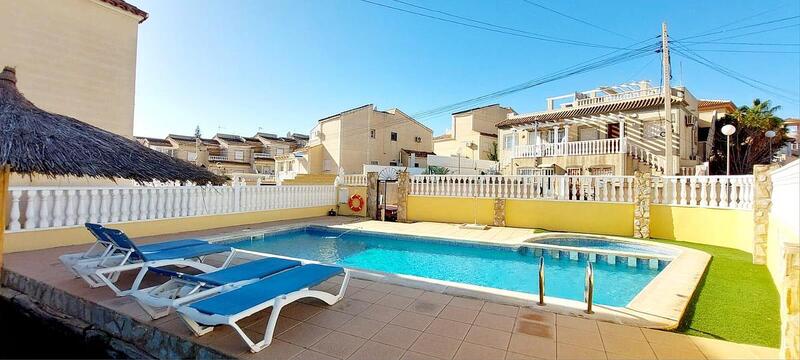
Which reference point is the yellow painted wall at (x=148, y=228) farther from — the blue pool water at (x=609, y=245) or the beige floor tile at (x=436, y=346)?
the blue pool water at (x=609, y=245)

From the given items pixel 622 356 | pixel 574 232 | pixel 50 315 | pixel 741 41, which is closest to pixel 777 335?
pixel 622 356

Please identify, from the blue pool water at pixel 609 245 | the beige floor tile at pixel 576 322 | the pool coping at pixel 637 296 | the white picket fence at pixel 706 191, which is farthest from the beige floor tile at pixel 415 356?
the white picket fence at pixel 706 191

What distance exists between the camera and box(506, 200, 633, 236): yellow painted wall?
439 inches

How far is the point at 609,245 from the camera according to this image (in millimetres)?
10281

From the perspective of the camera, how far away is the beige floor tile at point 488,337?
351cm

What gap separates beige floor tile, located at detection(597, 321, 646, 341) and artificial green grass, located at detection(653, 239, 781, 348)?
1.82 feet

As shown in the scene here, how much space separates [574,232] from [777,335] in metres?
8.35

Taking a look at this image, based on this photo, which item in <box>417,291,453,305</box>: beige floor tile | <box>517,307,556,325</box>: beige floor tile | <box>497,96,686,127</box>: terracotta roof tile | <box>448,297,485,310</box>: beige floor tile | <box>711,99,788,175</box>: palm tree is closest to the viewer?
<box>517,307,556,325</box>: beige floor tile

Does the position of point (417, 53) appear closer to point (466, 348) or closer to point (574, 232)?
point (574, 232)

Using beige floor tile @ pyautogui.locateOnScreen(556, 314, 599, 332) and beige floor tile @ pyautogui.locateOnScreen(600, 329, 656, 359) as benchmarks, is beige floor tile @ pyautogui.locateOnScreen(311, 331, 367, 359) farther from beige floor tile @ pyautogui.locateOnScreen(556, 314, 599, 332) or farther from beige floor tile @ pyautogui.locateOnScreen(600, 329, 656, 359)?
beige floor tile @ pyautogui.locateOnScreen(600, 329, 656, 359)

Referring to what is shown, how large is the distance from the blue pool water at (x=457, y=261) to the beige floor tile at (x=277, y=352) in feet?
14.9

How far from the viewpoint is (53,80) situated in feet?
40.0

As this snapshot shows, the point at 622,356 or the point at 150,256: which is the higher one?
the point at 150,256

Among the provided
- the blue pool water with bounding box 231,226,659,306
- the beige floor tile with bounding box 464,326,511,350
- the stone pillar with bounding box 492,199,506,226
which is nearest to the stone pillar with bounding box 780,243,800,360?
the beige floor tile with bounding box 464,326,511,350
